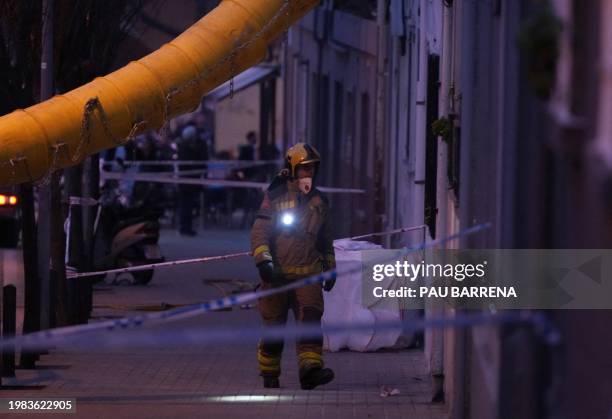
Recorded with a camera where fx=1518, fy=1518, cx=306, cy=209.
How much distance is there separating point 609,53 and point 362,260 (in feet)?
24.2

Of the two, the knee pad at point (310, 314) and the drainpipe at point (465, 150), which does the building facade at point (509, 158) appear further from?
the knee pad at point (310, 314)

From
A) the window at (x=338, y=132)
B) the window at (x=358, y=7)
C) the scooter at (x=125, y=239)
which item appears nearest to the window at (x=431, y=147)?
the scooter at (x=125, y=239)

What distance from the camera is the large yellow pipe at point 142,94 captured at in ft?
35.0

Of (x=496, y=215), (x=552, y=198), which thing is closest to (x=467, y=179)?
(x=496, y=215)

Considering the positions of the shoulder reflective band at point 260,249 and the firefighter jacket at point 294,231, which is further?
the firefighter jacket at point 294,231

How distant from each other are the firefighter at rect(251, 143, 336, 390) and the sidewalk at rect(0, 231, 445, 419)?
1.08 ft

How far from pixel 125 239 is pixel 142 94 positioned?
280 inches

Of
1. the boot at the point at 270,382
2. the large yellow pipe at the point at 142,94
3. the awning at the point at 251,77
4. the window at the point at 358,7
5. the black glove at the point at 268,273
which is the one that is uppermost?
the window at the point at 358,7

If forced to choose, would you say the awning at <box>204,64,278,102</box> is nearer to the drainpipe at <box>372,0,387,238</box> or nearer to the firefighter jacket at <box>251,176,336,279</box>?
the drainpipe at <box>372,0,387,238</box>

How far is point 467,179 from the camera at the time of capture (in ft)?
26.6

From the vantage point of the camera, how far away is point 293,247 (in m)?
10.9

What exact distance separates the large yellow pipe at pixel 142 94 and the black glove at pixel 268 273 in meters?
1.55

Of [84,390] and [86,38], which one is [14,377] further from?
[86,38]

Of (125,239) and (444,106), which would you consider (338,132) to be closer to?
(125,239)
